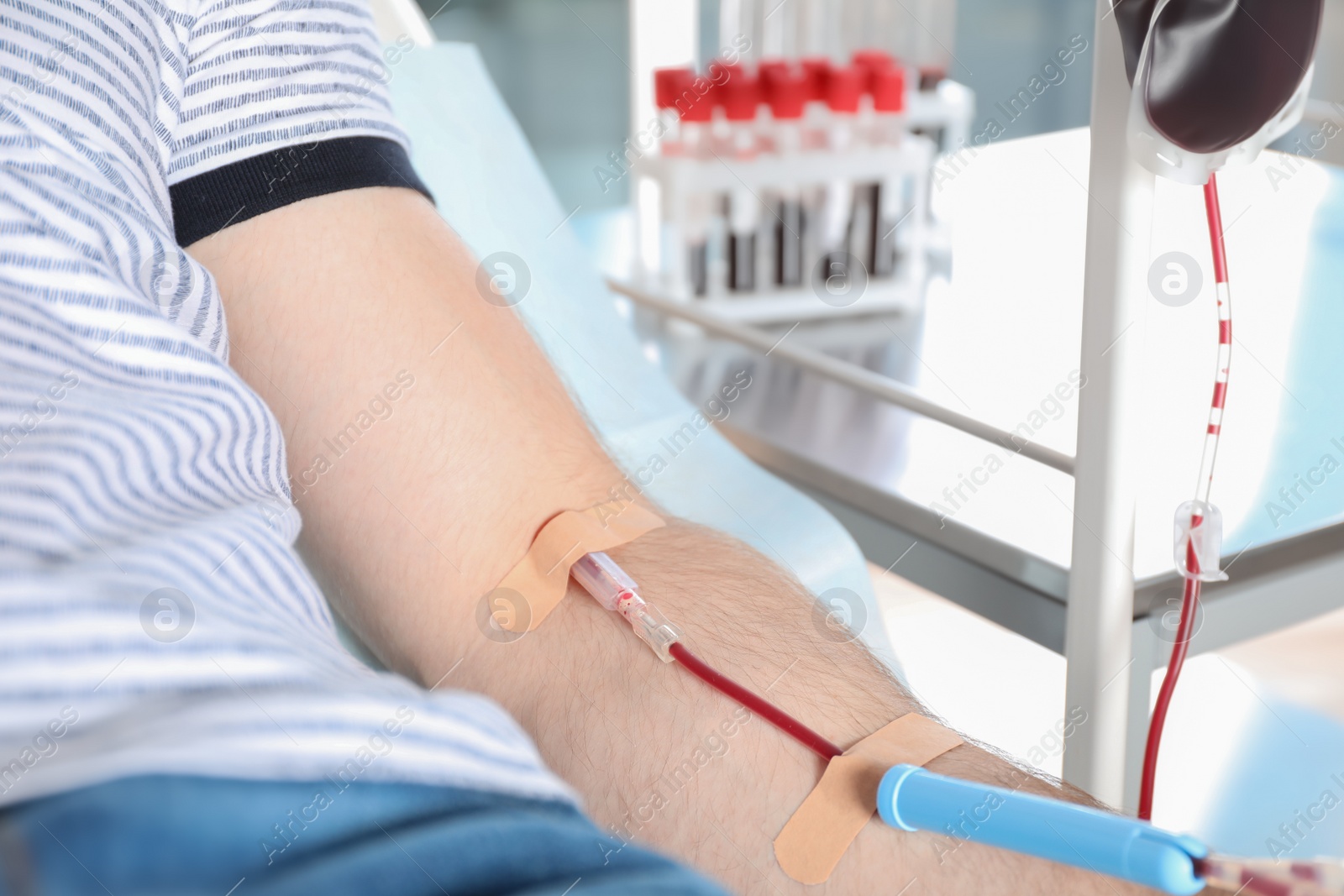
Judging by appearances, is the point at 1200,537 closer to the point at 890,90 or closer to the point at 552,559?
the point at 552,559

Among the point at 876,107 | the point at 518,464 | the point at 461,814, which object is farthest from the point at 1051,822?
the point at 876,107

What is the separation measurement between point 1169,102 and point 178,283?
48 cm

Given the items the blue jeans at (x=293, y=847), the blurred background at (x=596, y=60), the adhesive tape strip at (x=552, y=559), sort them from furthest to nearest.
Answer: the blurred background at (x=596, y=60)
the adhesive tape strip at (x=552, y=559)
the blue jeans at (x=293, y=847)

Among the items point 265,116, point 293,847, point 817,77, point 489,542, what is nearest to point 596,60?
point 817,77

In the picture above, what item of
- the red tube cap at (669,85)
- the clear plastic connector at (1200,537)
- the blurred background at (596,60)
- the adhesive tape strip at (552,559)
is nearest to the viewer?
the adhesive tape strip at (552,559)

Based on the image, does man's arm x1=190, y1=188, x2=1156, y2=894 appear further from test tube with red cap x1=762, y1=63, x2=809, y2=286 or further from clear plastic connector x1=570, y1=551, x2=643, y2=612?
test tube with red cap x1=762, y1=63, x2=809, y2=286

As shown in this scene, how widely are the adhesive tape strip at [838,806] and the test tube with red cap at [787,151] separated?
2.88 feet

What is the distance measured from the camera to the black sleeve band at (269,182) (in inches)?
22.4

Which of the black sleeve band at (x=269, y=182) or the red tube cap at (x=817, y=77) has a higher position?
the black sleeve band at (x=269, y=182)

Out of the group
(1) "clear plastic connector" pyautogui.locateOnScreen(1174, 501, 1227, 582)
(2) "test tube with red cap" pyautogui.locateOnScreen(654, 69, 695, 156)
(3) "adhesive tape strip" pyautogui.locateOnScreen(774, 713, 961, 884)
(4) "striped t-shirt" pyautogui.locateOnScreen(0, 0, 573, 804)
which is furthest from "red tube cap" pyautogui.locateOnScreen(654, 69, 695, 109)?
(3) "adhesive tape strip" pyautogui.locateOnScreen(774, 713, 961, 884)

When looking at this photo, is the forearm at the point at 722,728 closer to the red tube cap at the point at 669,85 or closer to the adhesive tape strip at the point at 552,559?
the adhesive tape strip at the point at 552,559

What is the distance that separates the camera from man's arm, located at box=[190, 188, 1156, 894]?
48cm

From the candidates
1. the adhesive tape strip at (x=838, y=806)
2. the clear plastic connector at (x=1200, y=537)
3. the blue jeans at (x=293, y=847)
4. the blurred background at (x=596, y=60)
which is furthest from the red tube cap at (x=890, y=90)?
the blurred background at (x=596, y=60)

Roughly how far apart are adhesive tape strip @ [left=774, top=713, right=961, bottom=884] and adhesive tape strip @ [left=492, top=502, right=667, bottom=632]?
6.2 inches
